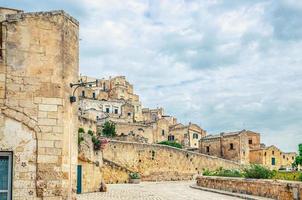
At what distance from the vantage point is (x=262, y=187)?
20.7 m

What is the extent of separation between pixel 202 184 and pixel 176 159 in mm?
18766

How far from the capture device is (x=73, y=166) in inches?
420

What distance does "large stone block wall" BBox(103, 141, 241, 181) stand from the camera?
43.9 m

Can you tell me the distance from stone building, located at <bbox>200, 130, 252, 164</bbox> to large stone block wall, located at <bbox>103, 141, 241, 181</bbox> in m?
10.9

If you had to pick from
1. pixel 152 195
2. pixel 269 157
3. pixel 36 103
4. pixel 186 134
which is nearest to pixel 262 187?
pixel 152 195

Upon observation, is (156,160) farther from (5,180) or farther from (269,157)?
(5,180)

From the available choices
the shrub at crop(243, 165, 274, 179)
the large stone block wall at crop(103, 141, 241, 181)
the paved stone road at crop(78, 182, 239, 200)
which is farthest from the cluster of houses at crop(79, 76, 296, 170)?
the shrub at crop(243, 165, 274, 179)

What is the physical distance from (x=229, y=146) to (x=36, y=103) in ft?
193

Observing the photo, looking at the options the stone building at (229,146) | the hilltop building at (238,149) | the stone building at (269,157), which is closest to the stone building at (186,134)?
the hilltop building at (238,149)

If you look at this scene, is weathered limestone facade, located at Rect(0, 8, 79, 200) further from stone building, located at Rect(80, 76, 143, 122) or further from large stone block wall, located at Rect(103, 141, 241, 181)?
stone building, located at Rect(80, 76, 143, 122)

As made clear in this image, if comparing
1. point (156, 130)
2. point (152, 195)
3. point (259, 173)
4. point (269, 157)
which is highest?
point (156, 130)

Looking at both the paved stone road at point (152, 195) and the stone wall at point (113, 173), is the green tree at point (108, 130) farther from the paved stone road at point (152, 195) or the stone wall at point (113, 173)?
the paved stone road at point (152, 195)

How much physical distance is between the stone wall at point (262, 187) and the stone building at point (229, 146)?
3622 cm

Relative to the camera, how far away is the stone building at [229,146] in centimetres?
6488
